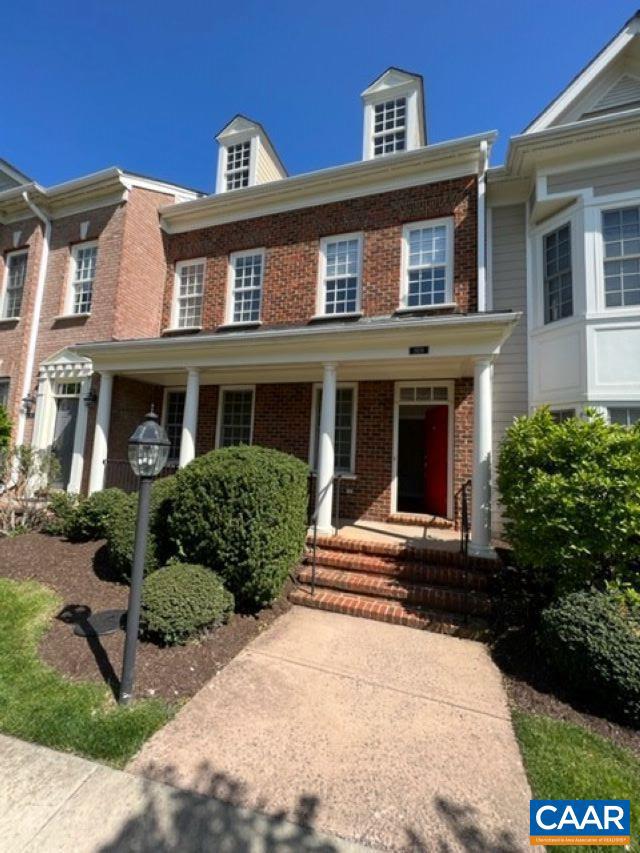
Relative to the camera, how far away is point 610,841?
2406 mm

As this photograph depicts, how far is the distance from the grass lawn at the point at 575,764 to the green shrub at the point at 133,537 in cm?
447

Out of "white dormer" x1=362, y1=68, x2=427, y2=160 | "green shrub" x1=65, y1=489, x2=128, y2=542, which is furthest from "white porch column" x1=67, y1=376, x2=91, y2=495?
"white dormer" x1=362, y1=68, x2=427, y2=160

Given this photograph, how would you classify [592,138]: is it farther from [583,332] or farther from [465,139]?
[583,332]

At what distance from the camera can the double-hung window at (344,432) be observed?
892 centimetres

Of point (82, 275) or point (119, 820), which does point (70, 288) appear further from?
point (119, 820)

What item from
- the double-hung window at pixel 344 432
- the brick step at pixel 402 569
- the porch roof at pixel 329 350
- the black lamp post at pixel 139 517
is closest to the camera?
the black lamp post at pixel 139 517

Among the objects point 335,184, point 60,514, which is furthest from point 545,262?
point 60,514

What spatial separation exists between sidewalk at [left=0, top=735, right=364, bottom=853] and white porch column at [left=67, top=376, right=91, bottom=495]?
295 inches

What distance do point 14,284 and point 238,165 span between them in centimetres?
706

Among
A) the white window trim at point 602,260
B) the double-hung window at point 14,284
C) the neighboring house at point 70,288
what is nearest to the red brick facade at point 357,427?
the neighboring house at point 70,288

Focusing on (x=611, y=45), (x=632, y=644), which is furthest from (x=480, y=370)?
(x=611, y=45)

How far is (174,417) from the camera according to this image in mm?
10977

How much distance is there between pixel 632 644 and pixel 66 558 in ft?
23.7

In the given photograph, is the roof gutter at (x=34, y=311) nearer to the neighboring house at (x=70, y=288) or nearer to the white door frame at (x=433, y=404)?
the neighboring house at (x=70, y=288)
